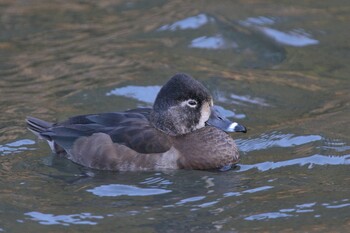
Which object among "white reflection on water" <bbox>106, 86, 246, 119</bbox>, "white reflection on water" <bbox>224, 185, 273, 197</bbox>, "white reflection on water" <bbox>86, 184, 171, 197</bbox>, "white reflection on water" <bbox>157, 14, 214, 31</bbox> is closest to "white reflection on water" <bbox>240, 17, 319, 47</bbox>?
"white reflection on water" <bbox>157, 14, 214, 31</bbox>

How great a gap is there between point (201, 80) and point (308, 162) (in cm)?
273

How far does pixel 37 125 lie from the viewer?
8.85 metres

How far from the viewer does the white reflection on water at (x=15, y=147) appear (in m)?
8.75

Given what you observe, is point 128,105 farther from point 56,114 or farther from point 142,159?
point 142,159

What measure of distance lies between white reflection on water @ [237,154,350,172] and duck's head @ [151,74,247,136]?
0.37 meters

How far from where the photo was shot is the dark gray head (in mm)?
8383

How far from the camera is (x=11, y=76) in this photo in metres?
10.9

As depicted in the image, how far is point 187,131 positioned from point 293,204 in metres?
1.70

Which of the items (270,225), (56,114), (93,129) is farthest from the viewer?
(56,114)

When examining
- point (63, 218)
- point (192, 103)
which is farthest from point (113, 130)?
point (63, 218)

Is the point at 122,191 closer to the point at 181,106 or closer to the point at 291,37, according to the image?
the point at 181,106

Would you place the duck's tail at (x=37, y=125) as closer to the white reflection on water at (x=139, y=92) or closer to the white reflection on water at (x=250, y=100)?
the white reflection on water at (x=139, y=92)

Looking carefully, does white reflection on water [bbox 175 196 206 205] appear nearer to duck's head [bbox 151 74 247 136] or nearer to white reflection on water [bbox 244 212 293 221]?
white reflection on water [bbox 244 212 293 221]

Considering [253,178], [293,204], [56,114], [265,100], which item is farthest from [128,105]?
[293,204]
